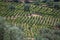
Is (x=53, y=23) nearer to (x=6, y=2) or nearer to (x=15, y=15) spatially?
(x=15, y=15)

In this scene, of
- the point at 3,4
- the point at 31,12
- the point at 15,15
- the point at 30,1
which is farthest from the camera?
the point at 30,1

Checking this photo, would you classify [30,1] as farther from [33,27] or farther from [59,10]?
[33,27]

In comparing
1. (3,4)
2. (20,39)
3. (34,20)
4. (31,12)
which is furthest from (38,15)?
(20,39)

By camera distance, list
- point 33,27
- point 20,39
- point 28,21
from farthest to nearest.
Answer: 1. point 28,21
2. point 33,27
3. point 20,39

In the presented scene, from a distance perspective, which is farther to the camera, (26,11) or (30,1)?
(30,1)

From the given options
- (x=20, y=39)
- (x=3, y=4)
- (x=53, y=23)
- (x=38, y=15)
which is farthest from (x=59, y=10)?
(x=20, y=39)

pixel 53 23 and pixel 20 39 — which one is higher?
pixel 20 39
